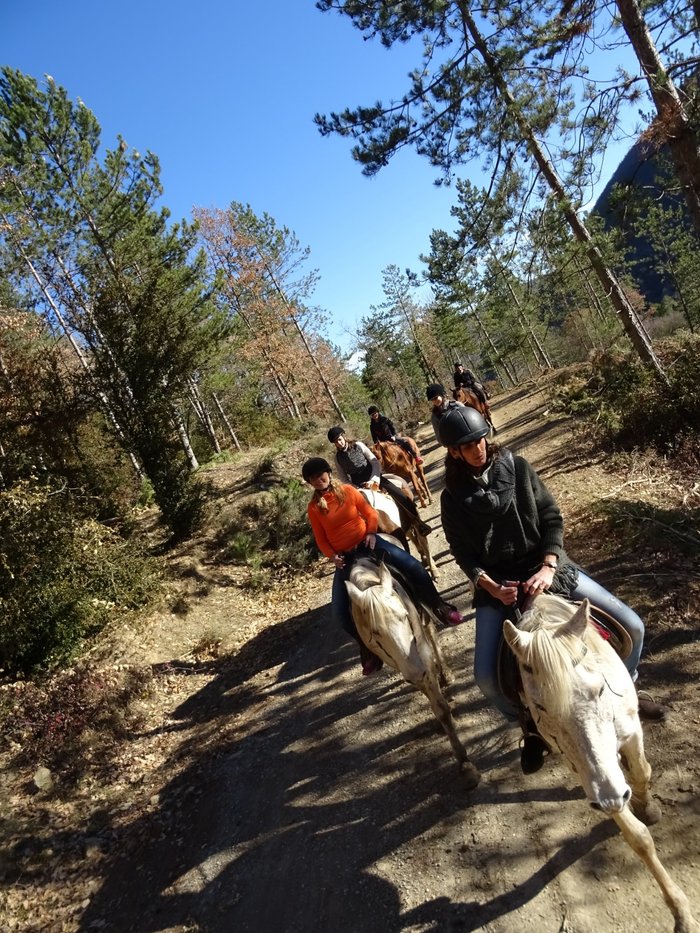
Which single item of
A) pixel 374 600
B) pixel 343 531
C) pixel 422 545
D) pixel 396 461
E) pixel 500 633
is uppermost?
pixel 396 461

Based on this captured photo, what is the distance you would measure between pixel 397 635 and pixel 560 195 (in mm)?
8689

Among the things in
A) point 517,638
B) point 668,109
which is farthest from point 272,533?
point 668,109

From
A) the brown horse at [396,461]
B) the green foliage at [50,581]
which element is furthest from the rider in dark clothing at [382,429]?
the green foliage at [50,581]

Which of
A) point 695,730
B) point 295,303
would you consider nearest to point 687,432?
point 695,730

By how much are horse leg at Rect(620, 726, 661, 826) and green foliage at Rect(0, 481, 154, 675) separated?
25.6ft

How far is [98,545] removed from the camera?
8.92 meters

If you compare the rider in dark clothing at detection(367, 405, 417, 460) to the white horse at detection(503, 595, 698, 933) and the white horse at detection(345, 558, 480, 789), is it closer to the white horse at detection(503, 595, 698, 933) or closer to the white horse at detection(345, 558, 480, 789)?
the white horse at detection(345, 558, 480, 789)

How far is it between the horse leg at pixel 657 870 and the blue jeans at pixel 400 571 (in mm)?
2523

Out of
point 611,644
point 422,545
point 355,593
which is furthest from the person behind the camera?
point 422,545

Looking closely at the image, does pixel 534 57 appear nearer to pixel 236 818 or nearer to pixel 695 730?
pixel 695 730

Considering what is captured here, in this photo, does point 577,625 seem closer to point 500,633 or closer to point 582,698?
point 582,698

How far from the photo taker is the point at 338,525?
526 centimetres

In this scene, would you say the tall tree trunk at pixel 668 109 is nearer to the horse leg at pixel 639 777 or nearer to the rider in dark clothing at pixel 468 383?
the rider in dark clothing at pixel 468 383

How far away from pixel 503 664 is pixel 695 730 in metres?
1.54
